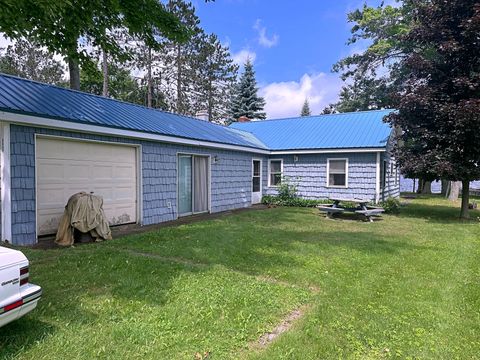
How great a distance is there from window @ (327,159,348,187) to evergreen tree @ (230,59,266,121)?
56.3 ft

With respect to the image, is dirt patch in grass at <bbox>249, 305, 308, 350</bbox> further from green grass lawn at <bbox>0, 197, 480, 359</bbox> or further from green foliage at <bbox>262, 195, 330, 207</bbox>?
green foliage at <bbox>262, 195, 330, 207</bbox>

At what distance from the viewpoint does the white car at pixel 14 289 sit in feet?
8.11

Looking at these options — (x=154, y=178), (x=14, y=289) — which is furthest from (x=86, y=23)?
(x=14, y=289)

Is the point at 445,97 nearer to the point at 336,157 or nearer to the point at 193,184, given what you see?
the point at 336,157

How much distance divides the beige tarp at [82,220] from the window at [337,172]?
1038cm

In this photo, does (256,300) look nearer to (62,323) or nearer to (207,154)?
(62,323)

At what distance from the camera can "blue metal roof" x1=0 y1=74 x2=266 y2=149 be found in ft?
22.2

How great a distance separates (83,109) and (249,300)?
677cm

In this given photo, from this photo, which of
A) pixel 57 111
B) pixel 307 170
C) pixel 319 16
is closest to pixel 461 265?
pixel 57 111

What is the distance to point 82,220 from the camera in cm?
692

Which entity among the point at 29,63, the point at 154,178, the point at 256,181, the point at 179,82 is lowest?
the point at 256,181

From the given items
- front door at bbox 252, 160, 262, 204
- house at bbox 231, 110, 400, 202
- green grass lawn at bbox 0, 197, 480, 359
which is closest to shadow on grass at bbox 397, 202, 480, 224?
house at bbox 231, 110, 400, 202

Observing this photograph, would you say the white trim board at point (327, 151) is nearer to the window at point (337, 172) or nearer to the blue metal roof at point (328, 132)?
the blue metal roof at point (328, 132)

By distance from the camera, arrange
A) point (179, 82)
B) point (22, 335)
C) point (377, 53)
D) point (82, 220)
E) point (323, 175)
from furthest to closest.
Result: point (179, 82) < point (377, 53) < point (323, 175) < point (82, 220) < point (22, 335)
